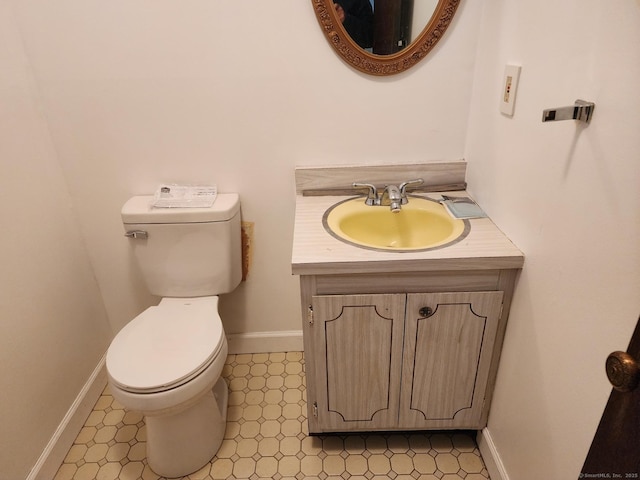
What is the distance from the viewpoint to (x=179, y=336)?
4.38 ft

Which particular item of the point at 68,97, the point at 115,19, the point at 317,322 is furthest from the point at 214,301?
the point at 115,19

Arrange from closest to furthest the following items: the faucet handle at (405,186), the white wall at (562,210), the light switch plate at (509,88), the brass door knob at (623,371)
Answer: the brass door knob at (623,371)
the white wall at (562,210)
the light switch plate at (509,88)
the faucet handle at (405,186)

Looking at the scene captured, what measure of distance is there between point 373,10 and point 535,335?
108cm

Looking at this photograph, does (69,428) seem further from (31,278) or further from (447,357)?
(447,357)

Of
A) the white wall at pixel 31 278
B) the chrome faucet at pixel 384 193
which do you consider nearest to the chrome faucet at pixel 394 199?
the chrome faucet at pixel 384 193

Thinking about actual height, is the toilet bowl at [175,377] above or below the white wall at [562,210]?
below

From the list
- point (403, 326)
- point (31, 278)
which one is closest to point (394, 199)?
point (403, 326)

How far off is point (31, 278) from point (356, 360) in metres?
1.09

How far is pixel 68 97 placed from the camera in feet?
4.57

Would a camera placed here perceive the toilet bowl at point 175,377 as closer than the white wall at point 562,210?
No

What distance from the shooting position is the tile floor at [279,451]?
54.5 inches

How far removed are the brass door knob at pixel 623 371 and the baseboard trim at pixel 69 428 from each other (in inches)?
63.4

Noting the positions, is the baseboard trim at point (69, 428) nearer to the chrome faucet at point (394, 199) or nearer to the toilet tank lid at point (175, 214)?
the toilet tank lid at point (175, 214)

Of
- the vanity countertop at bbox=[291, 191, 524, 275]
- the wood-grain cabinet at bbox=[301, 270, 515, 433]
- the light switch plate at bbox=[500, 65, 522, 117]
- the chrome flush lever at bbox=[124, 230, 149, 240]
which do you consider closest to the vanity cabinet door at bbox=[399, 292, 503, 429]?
the wood-grain cabinet at bbox=[301, 270, 515, 433]
